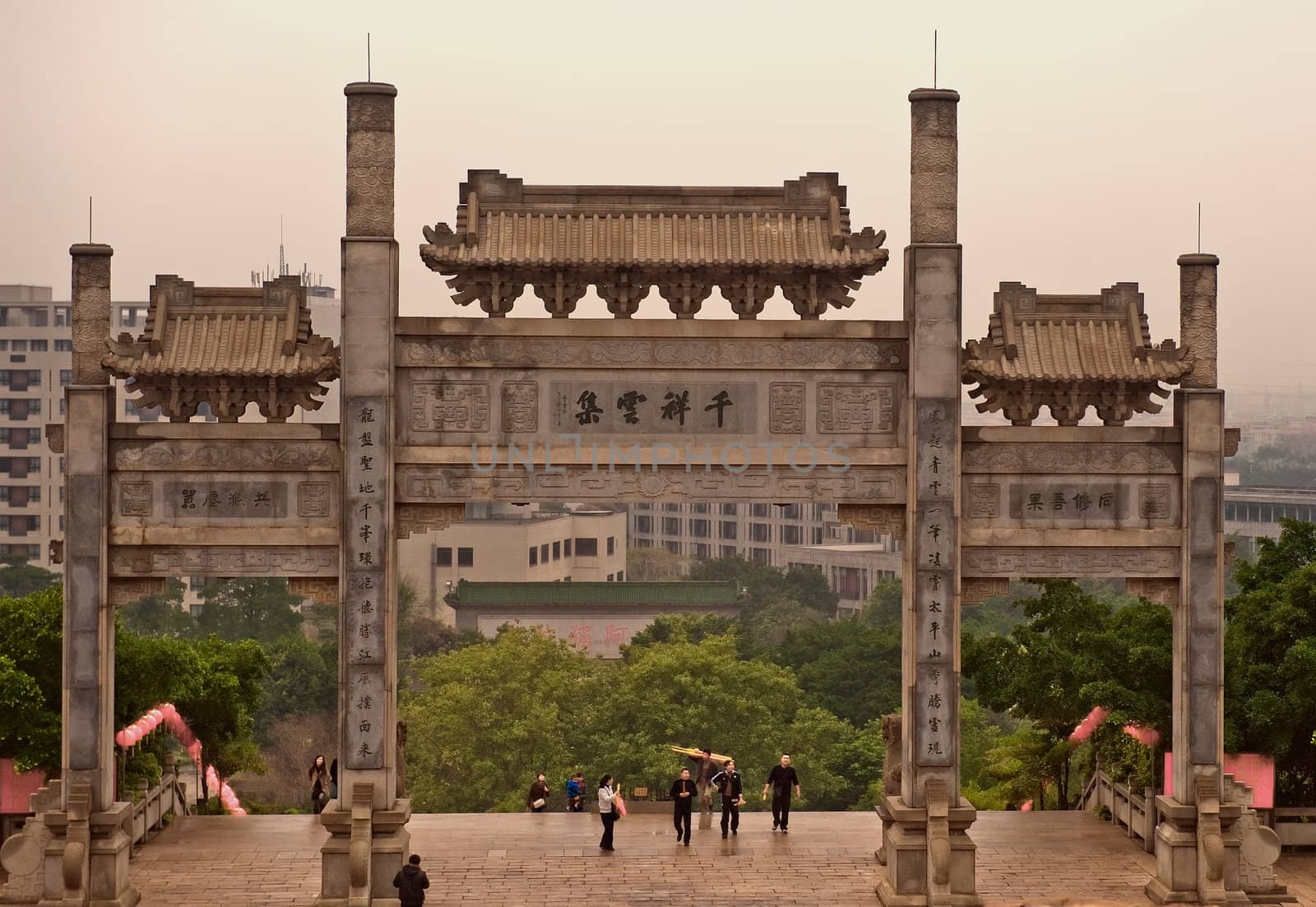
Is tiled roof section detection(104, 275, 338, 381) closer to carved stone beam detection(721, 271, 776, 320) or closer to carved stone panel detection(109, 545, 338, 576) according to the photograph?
carved stone panel detection(109, 545, 338, 576)

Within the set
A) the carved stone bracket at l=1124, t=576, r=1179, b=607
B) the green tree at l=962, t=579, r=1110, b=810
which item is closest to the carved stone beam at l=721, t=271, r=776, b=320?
the carved stone bracket at l=1124, t=576, r=1179, b=607

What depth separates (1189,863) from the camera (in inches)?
568

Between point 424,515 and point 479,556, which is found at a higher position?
point 424,515

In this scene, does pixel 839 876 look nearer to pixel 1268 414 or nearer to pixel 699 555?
pixel 699 555

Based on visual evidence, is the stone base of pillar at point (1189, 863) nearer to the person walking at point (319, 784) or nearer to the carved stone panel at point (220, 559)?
the carved stone panel at point (220, 559)

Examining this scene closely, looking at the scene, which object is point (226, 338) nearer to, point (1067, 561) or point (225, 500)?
point (225, 500)

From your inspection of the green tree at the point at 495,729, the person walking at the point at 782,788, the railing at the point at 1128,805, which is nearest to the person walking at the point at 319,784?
the person walking at the point at 782,788

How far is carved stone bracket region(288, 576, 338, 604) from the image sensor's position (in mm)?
14250

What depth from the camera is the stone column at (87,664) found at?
13.8m

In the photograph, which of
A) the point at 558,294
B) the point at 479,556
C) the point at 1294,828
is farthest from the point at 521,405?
the point at 479,556

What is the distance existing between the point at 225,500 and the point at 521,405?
8.69 feet

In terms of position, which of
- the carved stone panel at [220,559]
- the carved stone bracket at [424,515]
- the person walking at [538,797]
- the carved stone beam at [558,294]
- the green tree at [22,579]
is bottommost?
the green tree at [22,579]

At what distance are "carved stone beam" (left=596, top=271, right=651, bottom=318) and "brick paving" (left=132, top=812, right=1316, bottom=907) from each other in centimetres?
512

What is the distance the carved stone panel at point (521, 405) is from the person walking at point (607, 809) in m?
3.80
